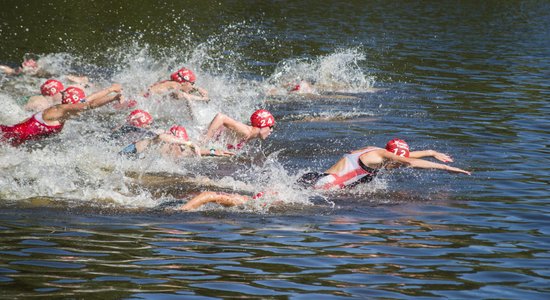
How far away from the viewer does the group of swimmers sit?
13.9 metres

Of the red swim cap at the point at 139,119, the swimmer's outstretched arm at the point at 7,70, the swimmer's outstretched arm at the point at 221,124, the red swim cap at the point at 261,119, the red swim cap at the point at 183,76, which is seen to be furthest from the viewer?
the swimmer's outstretched arm at the point at 7,70

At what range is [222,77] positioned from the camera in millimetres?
25891

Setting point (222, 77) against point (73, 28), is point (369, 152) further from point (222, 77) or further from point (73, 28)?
point (73, 28)

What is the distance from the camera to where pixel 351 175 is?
46.3 feet

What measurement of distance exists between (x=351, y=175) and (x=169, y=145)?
137 inches

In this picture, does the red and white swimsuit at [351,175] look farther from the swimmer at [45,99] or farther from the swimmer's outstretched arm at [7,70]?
the swimmer's outstretched arm at [7,70]

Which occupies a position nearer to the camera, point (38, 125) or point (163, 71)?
point (38, 125)

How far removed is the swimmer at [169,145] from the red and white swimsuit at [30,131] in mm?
1409

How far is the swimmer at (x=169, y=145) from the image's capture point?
15102mm

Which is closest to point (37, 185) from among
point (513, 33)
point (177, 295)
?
point (177, 295)

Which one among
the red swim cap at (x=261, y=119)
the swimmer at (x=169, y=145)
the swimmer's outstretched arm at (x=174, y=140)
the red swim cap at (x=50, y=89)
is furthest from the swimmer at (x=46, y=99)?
the red swim cap at (x=261, y=119)

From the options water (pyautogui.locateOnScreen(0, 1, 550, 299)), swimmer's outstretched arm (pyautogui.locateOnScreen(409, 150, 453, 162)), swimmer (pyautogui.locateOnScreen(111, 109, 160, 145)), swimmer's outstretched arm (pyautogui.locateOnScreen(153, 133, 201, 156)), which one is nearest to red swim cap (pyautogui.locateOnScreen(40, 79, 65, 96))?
water (pyautogui.locateOnScreen(0, 1, 550, 299))

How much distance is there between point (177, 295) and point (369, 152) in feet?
20.8

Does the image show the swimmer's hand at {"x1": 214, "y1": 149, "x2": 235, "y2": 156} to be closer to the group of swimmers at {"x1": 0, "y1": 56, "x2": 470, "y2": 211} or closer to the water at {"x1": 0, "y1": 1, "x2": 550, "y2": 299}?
the group of swimmers at {"x1": 0, "y1": 56, "x2": 470, "y2": 211}
